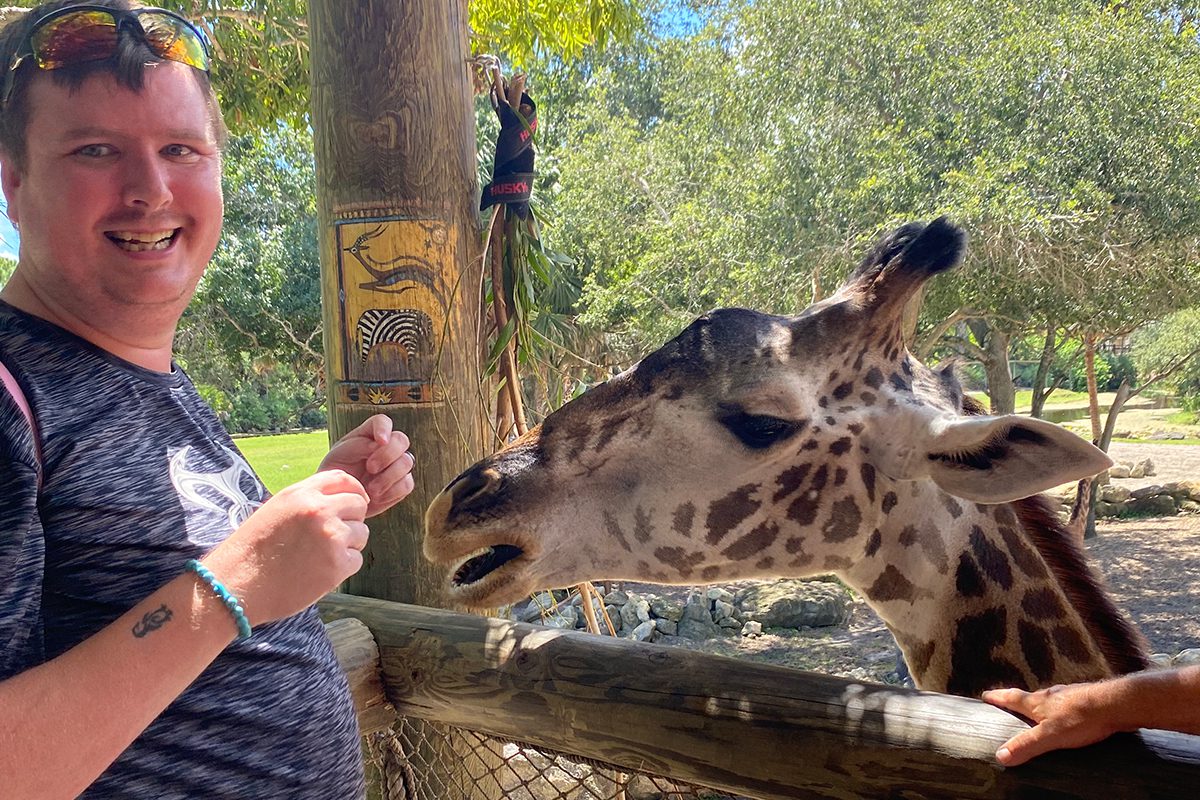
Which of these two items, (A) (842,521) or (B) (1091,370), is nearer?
(A) (842,521)

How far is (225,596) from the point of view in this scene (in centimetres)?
95

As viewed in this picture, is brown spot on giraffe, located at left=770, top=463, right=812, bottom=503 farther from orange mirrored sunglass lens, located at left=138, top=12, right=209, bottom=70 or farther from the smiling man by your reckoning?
orange mirrored sunglass lens, located at left=138, top=12, right=209, bottom=70

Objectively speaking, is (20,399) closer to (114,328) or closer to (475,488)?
(114,328)

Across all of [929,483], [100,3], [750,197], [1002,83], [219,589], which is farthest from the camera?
[750,197]

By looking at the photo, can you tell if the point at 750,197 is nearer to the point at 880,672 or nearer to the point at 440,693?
the point at 880,672

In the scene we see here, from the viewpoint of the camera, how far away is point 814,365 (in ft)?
6.51

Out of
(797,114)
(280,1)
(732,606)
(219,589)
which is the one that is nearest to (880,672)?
(732,606)

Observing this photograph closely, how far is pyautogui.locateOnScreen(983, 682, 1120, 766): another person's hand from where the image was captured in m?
1.17

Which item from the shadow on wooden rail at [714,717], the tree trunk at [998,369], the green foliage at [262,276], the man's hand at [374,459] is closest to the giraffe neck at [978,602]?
the shadow on wooden rail at [714,717]

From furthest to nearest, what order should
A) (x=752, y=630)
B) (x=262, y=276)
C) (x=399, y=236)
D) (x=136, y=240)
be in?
(x=262, y=276) → (x=752, y=630) → (x=399, y=236) → (x=136, y=240)

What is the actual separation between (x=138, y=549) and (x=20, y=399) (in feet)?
0.75

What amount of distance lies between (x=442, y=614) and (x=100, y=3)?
143 centimetres

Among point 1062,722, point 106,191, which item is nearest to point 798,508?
point 1062,722

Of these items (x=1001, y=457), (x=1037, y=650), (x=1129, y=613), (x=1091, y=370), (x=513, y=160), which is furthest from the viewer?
(x=1091, y=370)
